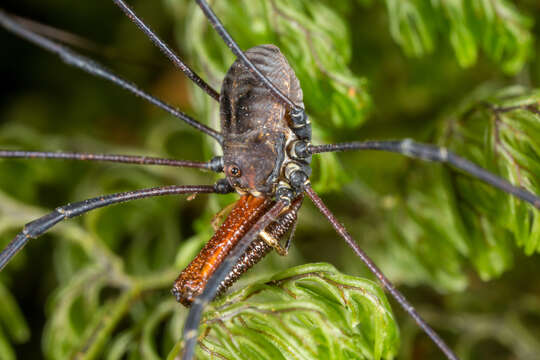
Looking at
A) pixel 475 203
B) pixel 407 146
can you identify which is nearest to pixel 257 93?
pixel 407 146

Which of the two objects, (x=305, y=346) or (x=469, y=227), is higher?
(x=305, y=346)

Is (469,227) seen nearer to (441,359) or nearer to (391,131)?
(441,359)

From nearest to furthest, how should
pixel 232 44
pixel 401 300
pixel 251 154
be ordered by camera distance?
pixel 401 300 < pixel 232 44 < pixel 251 154

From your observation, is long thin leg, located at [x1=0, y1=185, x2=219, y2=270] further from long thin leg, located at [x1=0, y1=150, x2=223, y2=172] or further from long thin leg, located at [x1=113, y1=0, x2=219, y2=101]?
long thin leg, located at [x1=113, y1=0, x2=219, y2=101]

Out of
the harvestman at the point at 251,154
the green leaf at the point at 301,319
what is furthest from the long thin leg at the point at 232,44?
the green leaf at the point at 301,319

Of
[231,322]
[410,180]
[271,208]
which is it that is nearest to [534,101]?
[410,180]

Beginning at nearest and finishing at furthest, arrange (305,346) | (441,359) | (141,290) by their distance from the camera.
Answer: (305,346) → (141,290) → (441,359)

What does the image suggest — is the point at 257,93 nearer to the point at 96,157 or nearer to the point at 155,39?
the point at 155,39

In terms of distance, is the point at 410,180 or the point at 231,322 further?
the point at 410,180
